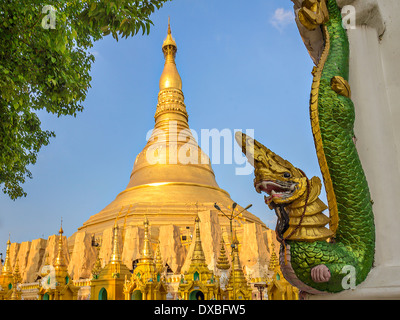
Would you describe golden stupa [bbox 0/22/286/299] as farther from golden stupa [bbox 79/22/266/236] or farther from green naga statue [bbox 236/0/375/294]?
green naga statue [bbox 236/0/375/294]

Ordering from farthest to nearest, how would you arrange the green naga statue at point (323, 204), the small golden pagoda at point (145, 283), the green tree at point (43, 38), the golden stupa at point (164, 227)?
the golden stupa at point (164, 227), the small golden pagoda at point (145, 283), the green tree at point (43, 38), the green naga statue at point (323, 204)

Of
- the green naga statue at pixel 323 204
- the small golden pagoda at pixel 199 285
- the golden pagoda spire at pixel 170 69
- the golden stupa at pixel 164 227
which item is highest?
the golden pagoda spire at pixel 170 69

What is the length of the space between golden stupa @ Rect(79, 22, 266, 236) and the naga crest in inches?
804

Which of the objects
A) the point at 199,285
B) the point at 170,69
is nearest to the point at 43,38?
the point at 199,285

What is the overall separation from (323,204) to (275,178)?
1.13 feet

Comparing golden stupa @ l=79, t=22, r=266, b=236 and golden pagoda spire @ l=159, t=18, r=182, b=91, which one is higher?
golden pagoda spire @ l=159, t=18, r=182, b=91

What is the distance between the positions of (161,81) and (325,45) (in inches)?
1133

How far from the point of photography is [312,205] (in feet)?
7.19

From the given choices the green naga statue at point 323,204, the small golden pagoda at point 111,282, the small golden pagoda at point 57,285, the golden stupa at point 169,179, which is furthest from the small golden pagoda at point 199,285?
the golden stupa at point 169,179

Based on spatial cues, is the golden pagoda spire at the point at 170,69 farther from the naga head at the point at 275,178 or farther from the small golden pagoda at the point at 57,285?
the naga head at the point at 275,178

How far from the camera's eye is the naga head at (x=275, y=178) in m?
2.17

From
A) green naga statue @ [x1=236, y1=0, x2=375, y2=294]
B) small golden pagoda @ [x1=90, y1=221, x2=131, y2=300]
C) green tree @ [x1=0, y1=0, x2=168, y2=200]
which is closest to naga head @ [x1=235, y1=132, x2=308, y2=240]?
green naga statue @ [x1=236, y1=0, x2=375, y2=294]

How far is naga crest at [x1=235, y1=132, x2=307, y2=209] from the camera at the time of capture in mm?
2168

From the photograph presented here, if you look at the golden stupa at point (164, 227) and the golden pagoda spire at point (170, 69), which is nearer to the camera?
the golden stupa at point (164, 227)
